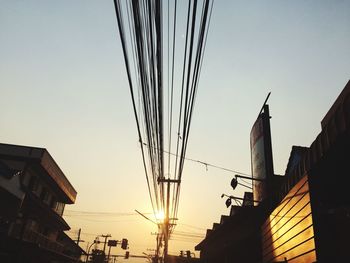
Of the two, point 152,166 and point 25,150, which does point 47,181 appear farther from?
point 152,166

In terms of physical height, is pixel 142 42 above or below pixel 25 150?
below

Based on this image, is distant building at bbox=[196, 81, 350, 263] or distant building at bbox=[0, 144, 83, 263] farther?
distant building at bbox=[0, 144, 83, 263]

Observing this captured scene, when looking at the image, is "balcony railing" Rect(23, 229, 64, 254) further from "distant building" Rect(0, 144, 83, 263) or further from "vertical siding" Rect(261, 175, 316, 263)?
"vertical siding" Rect(261, 175, 316, 263)

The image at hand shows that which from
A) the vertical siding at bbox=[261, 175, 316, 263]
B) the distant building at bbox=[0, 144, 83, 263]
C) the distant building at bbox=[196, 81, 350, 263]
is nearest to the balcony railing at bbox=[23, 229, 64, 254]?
the distant building at bbox=[0, 144, 83, 263]

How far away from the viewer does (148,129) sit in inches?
237

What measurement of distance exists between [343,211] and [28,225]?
25144 millimetres

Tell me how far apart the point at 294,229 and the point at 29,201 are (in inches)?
912

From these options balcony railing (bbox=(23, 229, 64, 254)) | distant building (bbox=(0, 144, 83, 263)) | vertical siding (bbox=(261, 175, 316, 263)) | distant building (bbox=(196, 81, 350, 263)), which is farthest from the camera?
balcony railing (bbox=(23, 229, 64, 254))

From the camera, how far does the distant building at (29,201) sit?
692 inches

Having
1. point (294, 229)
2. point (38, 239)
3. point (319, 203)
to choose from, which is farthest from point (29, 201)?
point (319, 203)

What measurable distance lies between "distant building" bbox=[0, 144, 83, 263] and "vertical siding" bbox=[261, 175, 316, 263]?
14739mm

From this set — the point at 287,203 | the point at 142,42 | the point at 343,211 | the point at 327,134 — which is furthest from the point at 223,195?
the point at 142,42

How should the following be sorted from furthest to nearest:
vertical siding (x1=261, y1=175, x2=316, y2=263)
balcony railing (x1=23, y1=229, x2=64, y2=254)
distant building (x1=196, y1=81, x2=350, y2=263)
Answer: balcony railing (x1=23, y1=229, x2=64, y2=254)
vertical siding (x1=261, y1=175, x2=316, y2=263)
distant building (x1=196, y1=81, x2=350, y2=263)

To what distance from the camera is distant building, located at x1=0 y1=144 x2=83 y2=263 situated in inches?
692
